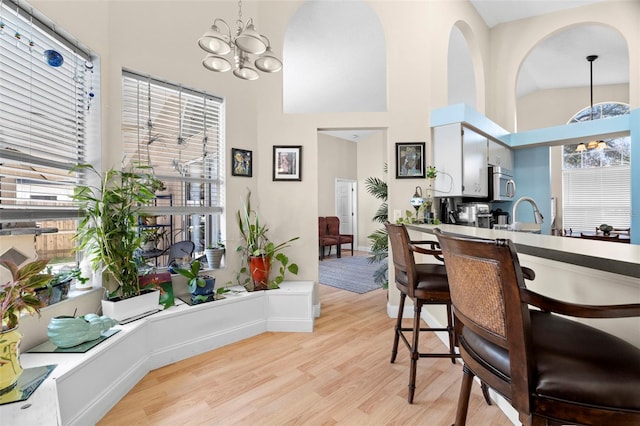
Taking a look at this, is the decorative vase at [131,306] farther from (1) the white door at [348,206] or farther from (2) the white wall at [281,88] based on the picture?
(1) the white door at [348,206]

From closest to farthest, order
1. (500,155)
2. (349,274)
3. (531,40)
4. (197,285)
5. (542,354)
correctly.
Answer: (542,354) < (197,285) < (500,155) < (531,40) < (349,274)

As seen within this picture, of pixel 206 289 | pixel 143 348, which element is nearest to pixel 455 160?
pixel 206 289

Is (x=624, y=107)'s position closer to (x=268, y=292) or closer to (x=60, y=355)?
(x=268, y=292)

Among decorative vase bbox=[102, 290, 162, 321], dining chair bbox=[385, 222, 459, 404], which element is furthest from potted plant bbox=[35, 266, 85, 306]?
dining chair bbox=[385, 222, 459, 404]

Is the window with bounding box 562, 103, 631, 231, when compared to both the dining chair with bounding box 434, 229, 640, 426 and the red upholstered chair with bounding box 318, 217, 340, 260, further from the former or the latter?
the dining chair with bounding box 434, 229, 640, 426

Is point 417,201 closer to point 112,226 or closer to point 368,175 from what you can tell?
point 112,226

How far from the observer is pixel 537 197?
4.53 m

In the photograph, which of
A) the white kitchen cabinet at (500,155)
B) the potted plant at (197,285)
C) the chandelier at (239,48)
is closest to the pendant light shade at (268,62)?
the chandelier at (239,48)

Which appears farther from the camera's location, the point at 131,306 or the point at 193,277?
the point at 193,277

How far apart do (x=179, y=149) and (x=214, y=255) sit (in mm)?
1052

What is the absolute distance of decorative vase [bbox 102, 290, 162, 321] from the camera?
78.1 inches

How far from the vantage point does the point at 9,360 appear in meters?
1.24

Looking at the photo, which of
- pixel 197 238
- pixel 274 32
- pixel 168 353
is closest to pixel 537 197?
pixel 274 32

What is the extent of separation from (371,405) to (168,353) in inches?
60.7
